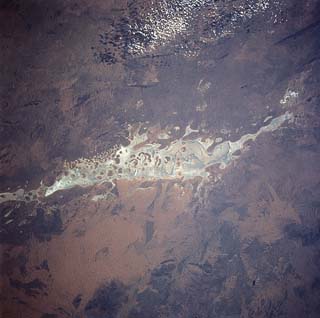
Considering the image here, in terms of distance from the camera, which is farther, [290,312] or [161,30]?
[290,312]

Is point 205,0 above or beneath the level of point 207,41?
above

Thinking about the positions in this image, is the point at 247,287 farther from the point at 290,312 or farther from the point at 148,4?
the point at 148,4

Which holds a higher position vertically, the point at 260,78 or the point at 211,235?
the point at 260,78

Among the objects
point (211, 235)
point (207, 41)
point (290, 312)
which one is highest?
point (207, 41)

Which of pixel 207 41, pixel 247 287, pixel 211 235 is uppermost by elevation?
pixel 207 41

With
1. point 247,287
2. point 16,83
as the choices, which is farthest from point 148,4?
point 247,287

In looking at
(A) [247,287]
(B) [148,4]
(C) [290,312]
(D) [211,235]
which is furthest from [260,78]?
(C) [290,312]

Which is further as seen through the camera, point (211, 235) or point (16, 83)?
point (211, 235)

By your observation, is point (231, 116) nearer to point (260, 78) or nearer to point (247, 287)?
point (260, 78)

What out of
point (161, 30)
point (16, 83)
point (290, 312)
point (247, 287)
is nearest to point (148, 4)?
point (161, 30)
